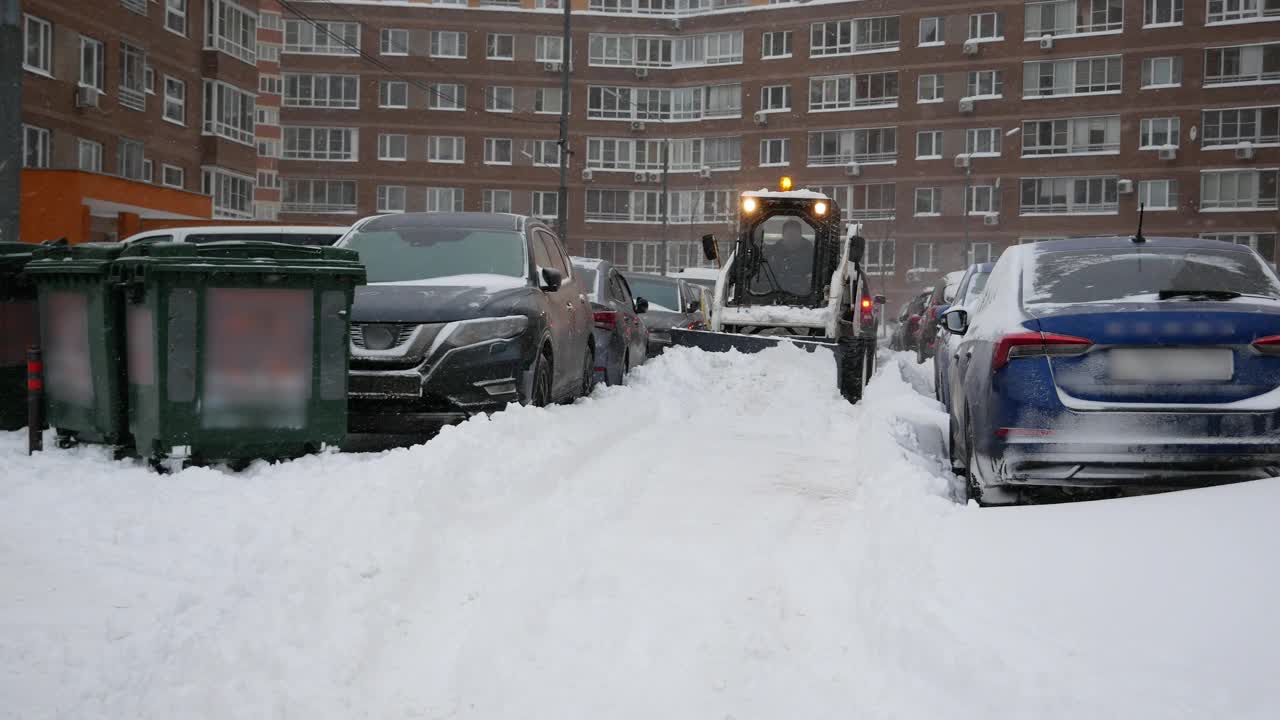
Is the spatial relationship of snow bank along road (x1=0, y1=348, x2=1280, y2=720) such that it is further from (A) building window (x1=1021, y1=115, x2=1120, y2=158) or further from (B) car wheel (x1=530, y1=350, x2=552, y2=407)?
(A) building window (x1=1021, y1=115, x2=1120, y2=158)

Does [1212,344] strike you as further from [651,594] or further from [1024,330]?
[651,594]

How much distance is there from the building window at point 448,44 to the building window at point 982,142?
90.1 feet

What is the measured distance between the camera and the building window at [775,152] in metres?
65.1

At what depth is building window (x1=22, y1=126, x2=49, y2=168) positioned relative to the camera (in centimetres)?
3161

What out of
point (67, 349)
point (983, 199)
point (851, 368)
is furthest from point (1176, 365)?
point (983, 199)

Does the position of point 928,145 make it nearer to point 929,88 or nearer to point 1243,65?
point 929,88

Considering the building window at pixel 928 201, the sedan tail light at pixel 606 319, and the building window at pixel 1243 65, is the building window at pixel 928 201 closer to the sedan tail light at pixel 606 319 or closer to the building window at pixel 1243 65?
the building window at pixel 1243 65

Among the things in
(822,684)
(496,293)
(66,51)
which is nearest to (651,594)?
(822,684)

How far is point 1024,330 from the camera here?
6.23 meters

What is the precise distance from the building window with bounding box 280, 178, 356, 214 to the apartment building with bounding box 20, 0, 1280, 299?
0.47 ft

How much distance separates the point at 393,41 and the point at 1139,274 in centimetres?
6452

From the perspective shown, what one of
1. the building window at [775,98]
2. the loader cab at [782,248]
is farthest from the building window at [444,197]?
the loader cab at [782,248]

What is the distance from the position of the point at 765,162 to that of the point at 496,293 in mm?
57298

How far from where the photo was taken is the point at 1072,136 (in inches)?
2328
